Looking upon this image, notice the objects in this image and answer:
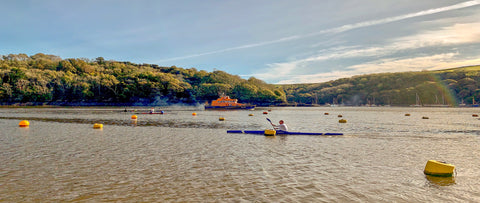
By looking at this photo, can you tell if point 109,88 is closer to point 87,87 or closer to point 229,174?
point 87,87

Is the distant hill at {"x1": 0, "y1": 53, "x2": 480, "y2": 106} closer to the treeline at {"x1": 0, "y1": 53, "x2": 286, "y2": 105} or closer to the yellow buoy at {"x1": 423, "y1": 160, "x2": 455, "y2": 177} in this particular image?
the treeline at {"x1": 0, "y1": 53, "x2": 286, "y2": 105}

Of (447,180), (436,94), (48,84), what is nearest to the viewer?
(447,180)

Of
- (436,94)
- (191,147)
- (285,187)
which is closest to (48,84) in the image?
(191,147)

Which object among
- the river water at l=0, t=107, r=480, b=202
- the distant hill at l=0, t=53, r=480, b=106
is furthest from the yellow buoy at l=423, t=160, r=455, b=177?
the distant hill at l=0, t=53, r=480, b=106

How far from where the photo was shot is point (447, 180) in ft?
36.4

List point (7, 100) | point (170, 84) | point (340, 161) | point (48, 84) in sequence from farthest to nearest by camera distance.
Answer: point (170, 84), point (48, 84), point (7, 100), point (340, 161)

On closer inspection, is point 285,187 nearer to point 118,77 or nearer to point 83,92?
point 83,92

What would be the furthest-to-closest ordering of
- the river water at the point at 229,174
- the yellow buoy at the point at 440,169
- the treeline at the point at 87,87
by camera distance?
1. the treeline at the point at 87,87
2. the yellow buoy at the point at 440,169
3. the river water at the point at 229,174

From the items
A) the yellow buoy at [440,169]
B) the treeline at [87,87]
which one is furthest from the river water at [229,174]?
the treeline at [87,87]

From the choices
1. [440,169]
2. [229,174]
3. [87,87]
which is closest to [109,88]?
[87,87]

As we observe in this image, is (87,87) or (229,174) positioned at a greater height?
(87,87)

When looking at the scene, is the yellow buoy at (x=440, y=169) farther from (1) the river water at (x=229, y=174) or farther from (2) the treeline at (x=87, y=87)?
(2) the treeline at (x=87, y=87)

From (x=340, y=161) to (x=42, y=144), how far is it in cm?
1839

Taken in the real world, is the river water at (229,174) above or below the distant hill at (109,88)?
below
